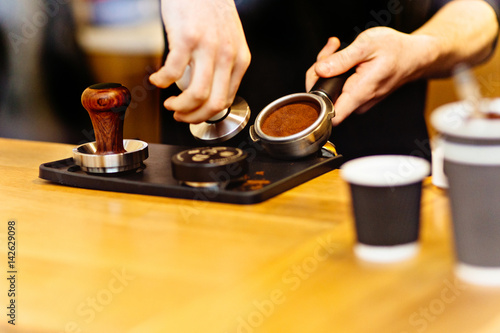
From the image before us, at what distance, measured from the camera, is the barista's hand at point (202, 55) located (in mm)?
1264

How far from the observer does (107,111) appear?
1298mm

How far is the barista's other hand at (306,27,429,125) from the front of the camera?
1554 millimetres

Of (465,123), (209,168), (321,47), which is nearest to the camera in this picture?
(465,123)

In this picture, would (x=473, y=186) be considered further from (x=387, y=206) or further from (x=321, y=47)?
(x=321, y=47)

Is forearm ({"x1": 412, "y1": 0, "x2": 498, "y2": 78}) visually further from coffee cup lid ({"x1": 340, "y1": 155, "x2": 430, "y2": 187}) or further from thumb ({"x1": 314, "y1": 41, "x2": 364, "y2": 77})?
coffee cup lid ({"x1": 340, "y1": 155, "x2": 430, "y2": 187})

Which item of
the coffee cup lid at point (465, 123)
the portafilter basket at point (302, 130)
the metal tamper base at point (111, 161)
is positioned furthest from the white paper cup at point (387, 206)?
the metal tamper base at point (111, 161)

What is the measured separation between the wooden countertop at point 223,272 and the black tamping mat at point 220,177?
2 cm

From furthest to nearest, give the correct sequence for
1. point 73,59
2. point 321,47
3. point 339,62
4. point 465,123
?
1. point 73,59
2. point 321,47
3. point 339,62
4. point 465,123

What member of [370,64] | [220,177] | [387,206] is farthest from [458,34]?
[387,206]

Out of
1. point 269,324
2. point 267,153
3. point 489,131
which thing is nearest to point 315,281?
point 269,324

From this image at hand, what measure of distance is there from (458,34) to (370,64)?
1.32 ft

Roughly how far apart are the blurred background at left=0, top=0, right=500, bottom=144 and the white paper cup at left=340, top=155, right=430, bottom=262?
3.70m

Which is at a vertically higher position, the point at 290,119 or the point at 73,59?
the point at 290,119

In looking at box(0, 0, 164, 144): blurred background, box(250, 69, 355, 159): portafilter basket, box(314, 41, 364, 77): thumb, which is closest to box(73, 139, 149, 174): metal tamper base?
box(250, 69, 355, 159): portafilter basket
